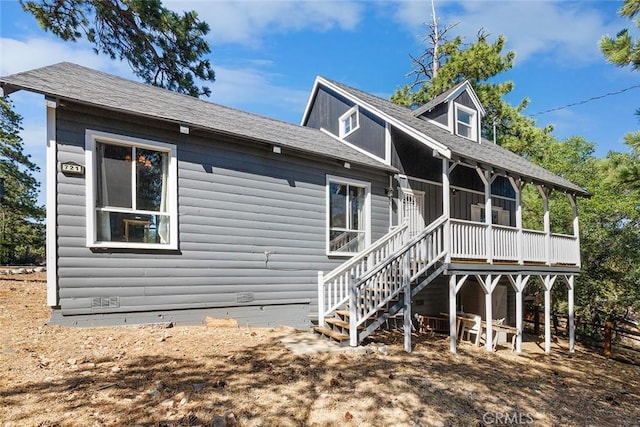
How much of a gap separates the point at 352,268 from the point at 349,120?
586 centimetres

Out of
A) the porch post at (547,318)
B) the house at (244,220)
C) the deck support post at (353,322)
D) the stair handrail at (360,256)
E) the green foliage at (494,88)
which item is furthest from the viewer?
the green foliage at (494,88)

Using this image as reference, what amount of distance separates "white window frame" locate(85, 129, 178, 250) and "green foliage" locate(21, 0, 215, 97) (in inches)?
316

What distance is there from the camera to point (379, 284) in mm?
7734

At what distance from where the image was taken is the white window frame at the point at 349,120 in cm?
1137

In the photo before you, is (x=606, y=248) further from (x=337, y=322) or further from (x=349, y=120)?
(x=337, y=322)

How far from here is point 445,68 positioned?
20.0 metres

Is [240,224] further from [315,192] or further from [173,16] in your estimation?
[173,16]

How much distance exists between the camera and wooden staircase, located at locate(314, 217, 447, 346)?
261 inches

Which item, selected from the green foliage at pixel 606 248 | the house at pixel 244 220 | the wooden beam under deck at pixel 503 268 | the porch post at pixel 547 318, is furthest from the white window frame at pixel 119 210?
the green foliage at pixel 606 248

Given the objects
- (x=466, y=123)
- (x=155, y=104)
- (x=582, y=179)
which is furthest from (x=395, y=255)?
(x=582, y=179)

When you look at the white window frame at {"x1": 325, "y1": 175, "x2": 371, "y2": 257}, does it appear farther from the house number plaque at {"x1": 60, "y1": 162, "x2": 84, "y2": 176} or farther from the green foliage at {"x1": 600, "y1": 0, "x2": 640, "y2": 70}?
the green foliage at {"x1": 600, "y1": 0, "x2": 640, "y2": 70}

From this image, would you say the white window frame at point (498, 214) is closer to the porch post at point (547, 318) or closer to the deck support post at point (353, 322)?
the porch post at point (547, 318)

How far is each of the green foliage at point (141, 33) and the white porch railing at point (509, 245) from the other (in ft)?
39.0

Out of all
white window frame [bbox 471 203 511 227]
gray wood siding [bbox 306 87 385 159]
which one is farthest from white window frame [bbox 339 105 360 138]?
white window frame [bbox 471 203 511 227]
